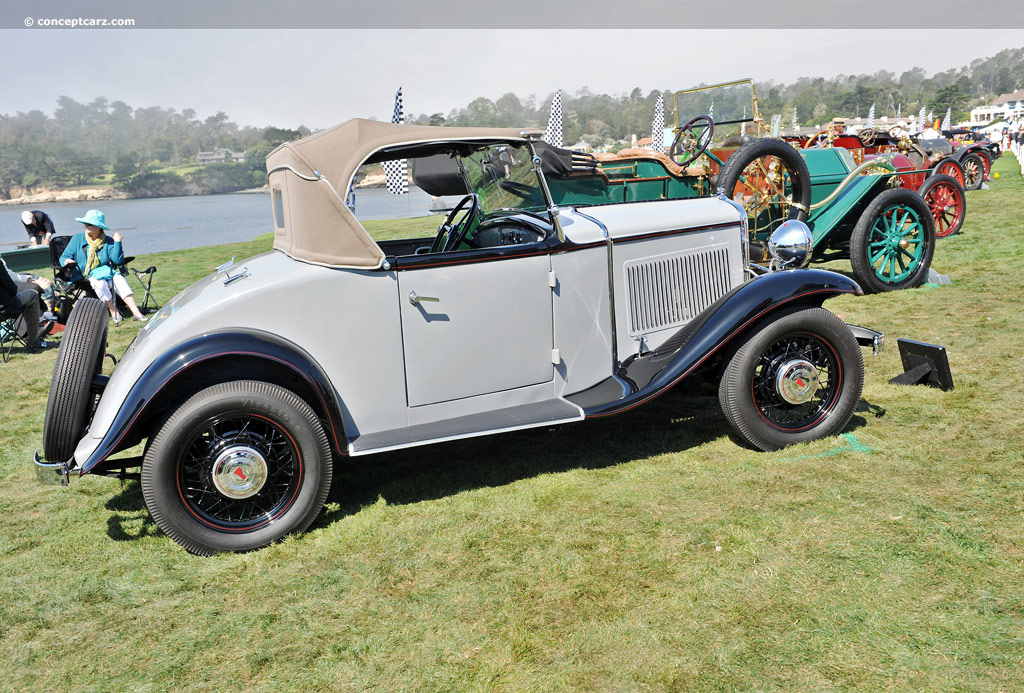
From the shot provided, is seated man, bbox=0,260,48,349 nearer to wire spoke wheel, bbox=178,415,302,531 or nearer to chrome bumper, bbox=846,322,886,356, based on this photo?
wire spoke wheel, bbox=178,415,302,531

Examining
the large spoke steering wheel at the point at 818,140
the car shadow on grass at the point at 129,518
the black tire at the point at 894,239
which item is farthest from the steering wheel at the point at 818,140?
the car shadow on grass at the point at 129,518

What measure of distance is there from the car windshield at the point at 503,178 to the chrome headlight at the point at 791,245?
5.27 ft

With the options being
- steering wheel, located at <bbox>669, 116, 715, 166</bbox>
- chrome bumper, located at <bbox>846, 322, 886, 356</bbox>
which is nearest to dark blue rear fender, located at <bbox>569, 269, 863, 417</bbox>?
chrome bumper, located at <bbox>846, 322, 886, 356</bbox>

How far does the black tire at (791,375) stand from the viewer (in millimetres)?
4078

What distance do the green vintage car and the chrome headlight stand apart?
155 centimetres

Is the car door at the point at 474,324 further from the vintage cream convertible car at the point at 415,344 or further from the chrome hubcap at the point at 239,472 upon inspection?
the chrome hubcap at the point at 239,472

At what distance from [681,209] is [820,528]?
2.29 metres

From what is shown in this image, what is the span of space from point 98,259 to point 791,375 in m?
8.69

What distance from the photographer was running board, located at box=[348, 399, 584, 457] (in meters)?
3.58

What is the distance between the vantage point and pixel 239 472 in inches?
132

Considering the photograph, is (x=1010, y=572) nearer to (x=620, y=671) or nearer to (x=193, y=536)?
(x=620, y=671)

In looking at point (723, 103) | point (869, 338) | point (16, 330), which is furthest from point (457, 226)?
point (723, 103)

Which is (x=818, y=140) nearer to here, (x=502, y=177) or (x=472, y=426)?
(x=502, y=177)

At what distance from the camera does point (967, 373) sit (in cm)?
539
